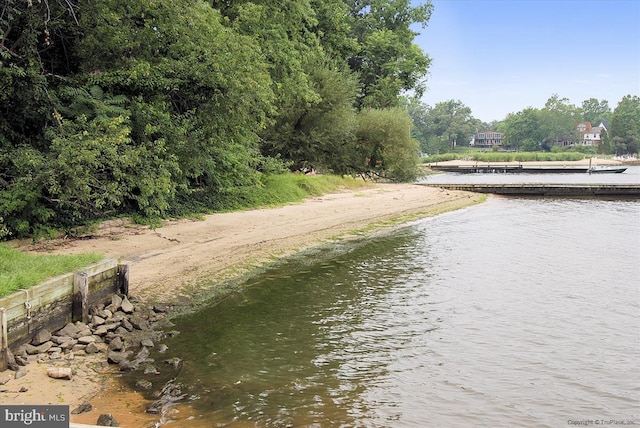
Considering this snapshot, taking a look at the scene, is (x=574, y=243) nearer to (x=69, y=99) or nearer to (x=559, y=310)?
(x=559, y=310)

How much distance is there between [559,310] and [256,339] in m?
Result: 6.65

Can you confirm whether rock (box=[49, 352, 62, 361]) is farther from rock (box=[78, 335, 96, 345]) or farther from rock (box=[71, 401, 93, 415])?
rock (box=[71, 401, 93, 415])

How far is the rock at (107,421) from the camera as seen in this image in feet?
20.2

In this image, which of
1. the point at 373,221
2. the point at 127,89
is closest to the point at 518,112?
the point at 373,221

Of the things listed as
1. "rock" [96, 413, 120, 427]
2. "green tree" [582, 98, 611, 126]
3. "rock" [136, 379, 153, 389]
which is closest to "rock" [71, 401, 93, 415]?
"rock" [96, 413, 120, 427]

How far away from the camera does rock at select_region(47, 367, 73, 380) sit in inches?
288

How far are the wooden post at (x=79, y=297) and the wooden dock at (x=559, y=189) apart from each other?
3999 centimetres

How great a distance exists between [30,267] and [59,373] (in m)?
2.53

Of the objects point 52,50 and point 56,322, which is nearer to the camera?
point 56,322

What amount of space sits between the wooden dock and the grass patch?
130ft

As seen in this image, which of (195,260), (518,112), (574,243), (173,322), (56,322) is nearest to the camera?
(56,322)

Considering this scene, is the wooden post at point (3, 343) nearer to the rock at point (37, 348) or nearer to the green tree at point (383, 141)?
the rock at point (37, 348)

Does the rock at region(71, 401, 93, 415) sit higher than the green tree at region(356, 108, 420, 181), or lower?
lower

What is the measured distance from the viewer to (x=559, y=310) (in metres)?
12.0
